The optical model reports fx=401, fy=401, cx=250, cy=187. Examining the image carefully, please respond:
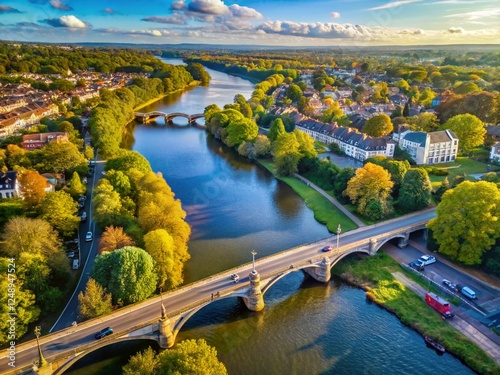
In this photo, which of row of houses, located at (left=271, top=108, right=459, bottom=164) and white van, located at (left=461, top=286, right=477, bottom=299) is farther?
row of houses, located at (left=271, top=108, right=459, bottom=164)

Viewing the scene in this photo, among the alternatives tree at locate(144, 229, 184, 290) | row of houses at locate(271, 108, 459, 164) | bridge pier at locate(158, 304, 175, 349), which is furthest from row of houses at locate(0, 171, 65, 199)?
row of houses at locate(271, 108, 459, 164)

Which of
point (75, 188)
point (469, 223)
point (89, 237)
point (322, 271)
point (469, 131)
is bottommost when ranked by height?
point (322, 271)

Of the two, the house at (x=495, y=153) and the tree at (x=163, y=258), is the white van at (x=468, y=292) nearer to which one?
the tree at (x=163, y=258)

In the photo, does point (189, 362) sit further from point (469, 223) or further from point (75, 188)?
point (75, 188)

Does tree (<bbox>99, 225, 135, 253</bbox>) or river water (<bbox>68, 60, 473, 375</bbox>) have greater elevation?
tree (<bbox>99, 225, 135, 253</bbox>)

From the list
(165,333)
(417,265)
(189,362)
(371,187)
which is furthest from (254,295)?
(371,187)

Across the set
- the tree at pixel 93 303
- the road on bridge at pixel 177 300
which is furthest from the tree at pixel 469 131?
the tree at pixel 93 303

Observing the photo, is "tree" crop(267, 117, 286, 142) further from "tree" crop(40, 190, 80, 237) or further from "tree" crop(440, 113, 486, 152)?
"tree" crop(40, 190, 80, 237)
